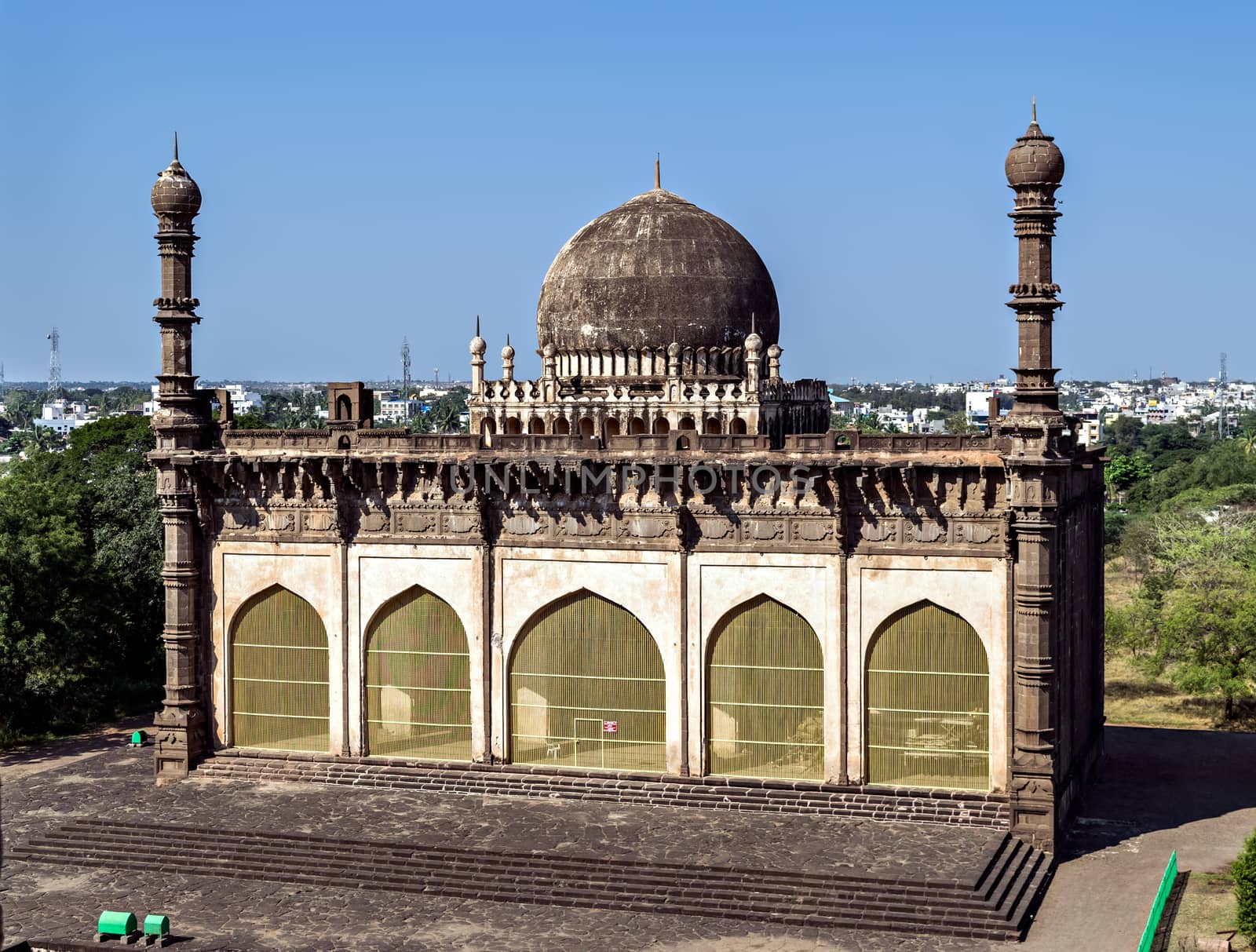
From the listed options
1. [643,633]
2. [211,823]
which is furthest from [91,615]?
[643,633]

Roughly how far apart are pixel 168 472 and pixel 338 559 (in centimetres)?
322

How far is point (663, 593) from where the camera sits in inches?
949

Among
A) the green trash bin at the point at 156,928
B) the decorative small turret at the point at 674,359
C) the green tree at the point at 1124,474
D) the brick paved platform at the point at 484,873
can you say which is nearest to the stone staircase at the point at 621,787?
the brick paved platform at the point at 484,873

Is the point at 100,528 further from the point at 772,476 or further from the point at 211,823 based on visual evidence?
the point at 772,476

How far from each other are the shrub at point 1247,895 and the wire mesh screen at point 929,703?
14.1ft

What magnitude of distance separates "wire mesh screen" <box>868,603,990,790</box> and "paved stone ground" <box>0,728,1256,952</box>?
1087 mm

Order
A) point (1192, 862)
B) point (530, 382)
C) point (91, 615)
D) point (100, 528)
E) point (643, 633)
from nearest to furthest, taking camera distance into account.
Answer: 1. point (1192, 862)
2. point (643, 633)
3. point (530, 382)
4. point (91, 615)
5. point (100, 528)

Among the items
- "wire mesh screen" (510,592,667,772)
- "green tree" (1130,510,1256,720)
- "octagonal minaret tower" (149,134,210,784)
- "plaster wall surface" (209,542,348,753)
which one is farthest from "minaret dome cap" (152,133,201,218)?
"green tree" (1130,510,1256,720)

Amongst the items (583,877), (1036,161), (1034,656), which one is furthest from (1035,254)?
(583,877)

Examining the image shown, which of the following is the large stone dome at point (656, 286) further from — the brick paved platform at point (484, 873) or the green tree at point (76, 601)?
the green tree at point (76, 601)

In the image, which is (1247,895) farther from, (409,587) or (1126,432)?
(1126,432)

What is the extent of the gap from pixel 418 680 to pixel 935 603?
8222 mm

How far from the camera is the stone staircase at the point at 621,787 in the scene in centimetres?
2288

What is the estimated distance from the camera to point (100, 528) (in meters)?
39.3
